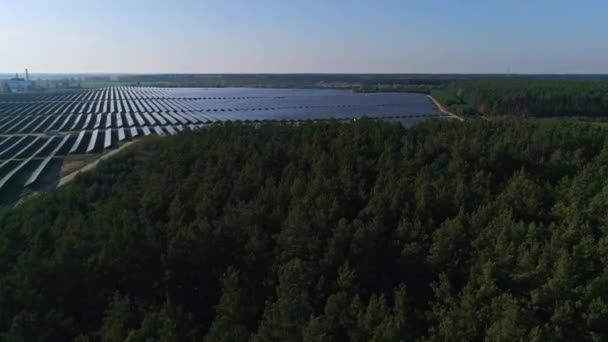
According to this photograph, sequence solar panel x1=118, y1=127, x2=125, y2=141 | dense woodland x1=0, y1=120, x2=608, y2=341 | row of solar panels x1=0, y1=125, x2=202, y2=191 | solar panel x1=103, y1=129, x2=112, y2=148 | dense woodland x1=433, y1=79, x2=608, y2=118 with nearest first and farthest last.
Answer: dense woodland x1=0, y1=120, x2=608, y2=341 → row of solar panels x1=0, y1=125, x2=202, y2=191 → solar panel x1=103, y1=129, x2=112, y2=148 → solar panel x1=118, y1=127, x2=125, y2=141 → dense woodland x1=433, y1=79, x2=608, y2=118

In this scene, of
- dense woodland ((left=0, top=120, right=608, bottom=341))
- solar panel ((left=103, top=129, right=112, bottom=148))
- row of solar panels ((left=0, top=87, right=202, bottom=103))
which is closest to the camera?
dense woodland ((left=0, top=120, right=608, bottom=341))

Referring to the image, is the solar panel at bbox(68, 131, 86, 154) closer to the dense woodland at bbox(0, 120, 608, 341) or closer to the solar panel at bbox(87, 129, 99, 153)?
the solar panel at bbox(87, 129, 99, 153)

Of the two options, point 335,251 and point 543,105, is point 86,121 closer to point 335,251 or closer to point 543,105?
point 335,251

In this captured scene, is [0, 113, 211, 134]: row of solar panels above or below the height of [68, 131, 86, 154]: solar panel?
above

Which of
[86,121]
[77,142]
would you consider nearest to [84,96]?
[86,121]

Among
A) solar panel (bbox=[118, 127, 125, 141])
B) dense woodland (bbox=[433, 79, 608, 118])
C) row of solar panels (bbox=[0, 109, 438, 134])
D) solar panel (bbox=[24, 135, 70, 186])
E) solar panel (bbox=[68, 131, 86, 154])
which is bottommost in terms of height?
solar panel (bbox=[24, 135, 70, 186])

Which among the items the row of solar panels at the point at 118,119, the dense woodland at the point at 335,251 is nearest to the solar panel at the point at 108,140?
the row of solar panels at the point at 118,119

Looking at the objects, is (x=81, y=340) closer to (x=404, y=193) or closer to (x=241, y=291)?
(x=241, y=291)

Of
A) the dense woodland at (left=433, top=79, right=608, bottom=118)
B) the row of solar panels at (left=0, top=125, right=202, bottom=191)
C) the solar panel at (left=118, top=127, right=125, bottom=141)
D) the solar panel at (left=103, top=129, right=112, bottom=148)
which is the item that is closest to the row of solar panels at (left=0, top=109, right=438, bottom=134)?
the solar panel at (left=118, top=127, right=125, bottom=141)

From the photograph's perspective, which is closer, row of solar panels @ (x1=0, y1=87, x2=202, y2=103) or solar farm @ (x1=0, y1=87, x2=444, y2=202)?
solar farm @ (x1=0, y1=87, x2=444, y2=202)
